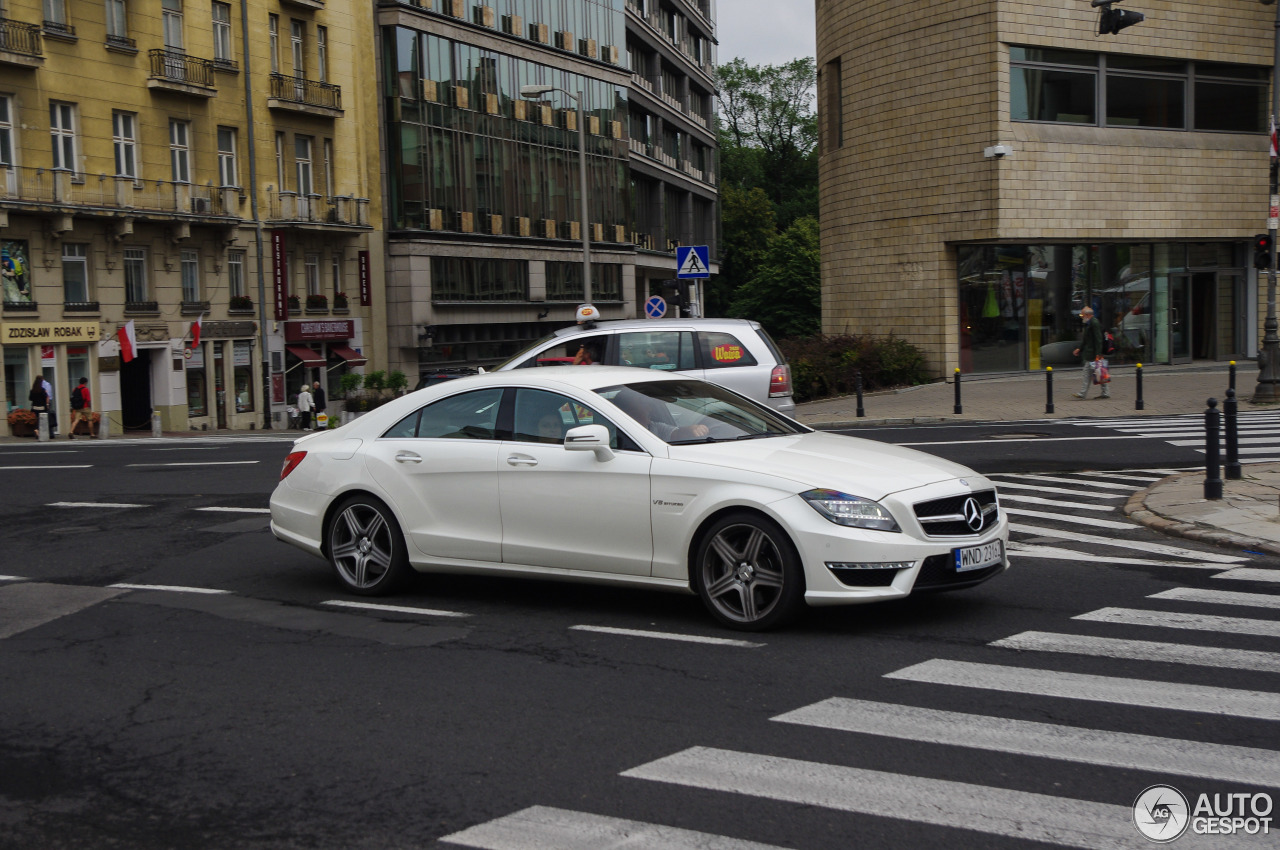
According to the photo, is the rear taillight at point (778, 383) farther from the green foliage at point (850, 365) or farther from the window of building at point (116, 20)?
the window of building at point (116, 20)

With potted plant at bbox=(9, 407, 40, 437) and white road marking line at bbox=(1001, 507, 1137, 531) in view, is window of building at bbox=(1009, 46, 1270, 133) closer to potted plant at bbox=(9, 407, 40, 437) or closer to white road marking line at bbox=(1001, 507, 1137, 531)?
white road marking line at bbox=(1001, 507, 1137, 531)

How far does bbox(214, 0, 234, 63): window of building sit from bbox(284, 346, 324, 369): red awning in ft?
32.4

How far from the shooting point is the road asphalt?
10867mm

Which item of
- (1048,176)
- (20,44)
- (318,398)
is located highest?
(20,44)

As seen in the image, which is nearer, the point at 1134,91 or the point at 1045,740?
the point at 1045,740

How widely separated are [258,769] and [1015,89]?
29438mm

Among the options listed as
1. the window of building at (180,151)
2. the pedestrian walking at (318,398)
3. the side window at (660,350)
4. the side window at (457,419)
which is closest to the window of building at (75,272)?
the window of building at (180,151)

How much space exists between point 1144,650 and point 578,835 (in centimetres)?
375

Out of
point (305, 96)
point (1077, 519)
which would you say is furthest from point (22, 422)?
point (1077, 519)

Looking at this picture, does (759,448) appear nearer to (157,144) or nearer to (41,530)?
(41,530)

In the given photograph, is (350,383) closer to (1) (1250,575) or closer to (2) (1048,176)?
(2) (1048,176)

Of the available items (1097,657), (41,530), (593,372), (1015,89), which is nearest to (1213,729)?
(1097,657)

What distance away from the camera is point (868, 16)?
33.1 metres

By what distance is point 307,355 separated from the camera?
45.8m
